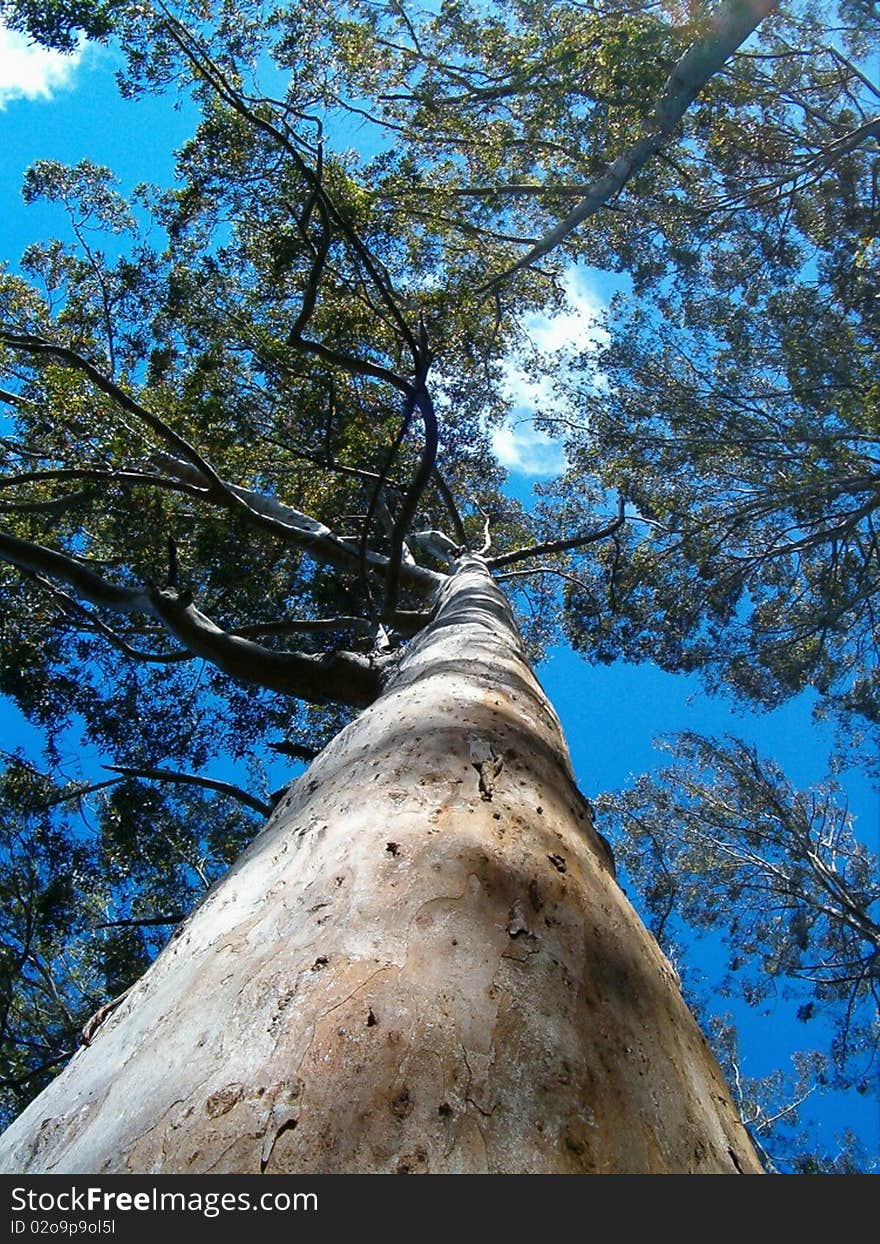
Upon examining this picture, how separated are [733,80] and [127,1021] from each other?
11379 millimetres

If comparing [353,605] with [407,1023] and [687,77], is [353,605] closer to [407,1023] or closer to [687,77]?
[687,77]

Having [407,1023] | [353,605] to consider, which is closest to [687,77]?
[353,605]

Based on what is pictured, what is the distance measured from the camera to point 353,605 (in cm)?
817

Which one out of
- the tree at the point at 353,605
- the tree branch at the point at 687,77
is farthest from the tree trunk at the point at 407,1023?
the tree branch at the point at 687,77

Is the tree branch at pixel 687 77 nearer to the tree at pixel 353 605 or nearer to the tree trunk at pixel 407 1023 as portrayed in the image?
the tree at pixel 353 605

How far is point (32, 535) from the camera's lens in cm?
734

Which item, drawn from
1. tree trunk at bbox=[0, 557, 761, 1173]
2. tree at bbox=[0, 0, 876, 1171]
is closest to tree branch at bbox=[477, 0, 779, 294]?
tree at bbox=[0, 0, 876, 1171]

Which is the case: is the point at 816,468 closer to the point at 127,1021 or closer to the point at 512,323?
the point at 512,323

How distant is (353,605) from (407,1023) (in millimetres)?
7278

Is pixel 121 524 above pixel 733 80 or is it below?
below

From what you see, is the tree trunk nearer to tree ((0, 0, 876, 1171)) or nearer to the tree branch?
tree ((0, 0, 876, 1171))

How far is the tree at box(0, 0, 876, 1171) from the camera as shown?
94 cm

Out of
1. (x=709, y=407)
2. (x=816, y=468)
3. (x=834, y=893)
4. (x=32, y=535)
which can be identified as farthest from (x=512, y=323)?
(x=834, y=893)

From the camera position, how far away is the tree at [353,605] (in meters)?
0.94
